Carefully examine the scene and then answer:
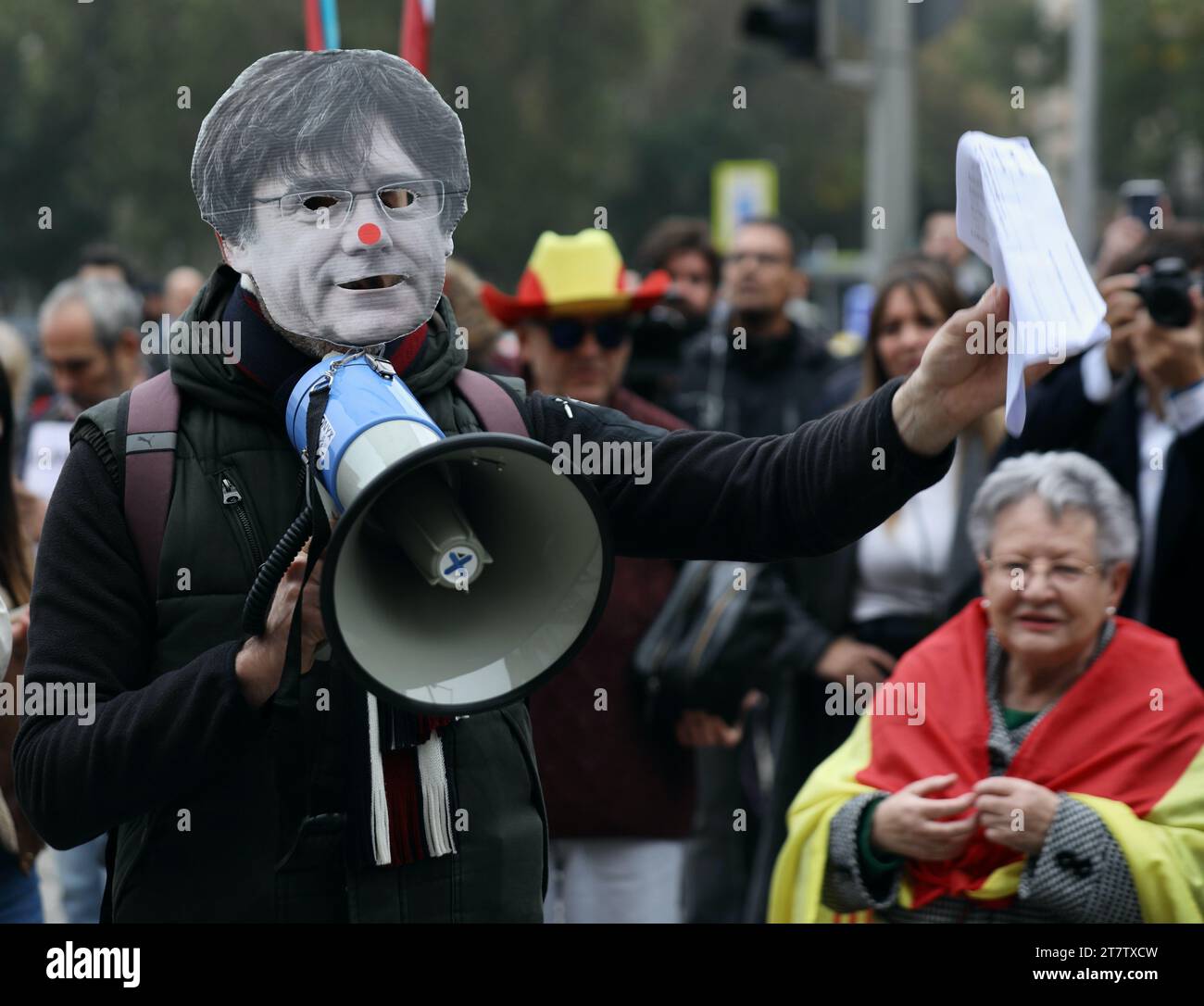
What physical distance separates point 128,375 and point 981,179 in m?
3.96

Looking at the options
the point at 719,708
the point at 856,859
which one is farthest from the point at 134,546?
the point at 719,708

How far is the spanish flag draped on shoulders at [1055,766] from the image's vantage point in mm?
3127

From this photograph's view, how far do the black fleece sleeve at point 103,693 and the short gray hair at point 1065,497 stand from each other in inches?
77.2

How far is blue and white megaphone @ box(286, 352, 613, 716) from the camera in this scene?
1.90 m

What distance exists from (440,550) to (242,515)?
0.27m

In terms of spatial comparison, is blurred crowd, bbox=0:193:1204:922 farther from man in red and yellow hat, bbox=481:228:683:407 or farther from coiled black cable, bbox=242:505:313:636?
coiled black cable, bbox=242:505:313:636

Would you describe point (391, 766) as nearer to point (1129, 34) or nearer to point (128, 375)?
point (128, 375)

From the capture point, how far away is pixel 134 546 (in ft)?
6.95

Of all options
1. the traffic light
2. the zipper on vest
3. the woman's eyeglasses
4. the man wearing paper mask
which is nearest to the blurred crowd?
the woman's eyeglasses

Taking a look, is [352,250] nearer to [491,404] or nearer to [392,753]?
[491,404]

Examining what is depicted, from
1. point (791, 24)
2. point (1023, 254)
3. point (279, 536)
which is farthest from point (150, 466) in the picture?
point (791, 24)

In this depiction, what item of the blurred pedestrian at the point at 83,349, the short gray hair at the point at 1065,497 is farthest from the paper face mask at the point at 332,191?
the blurred pedestrian at the point at 83,349

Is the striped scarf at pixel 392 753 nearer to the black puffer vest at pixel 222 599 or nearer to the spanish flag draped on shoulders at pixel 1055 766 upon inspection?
the black puffer vest at pixel 222 599

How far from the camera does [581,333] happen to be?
185 inches
